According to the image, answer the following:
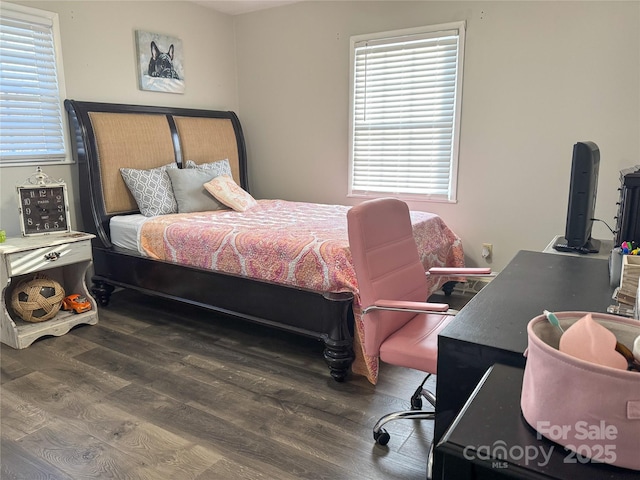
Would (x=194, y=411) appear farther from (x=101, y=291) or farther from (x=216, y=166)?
(x=216, y=166)

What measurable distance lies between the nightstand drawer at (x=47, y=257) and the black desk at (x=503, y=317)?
2.72 m

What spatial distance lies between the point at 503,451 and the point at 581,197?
1.76 m

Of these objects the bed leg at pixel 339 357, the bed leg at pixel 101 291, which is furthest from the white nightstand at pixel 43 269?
the bed leg at pixel 339 357

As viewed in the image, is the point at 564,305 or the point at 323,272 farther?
the point at 323,272

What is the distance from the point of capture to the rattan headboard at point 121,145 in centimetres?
349

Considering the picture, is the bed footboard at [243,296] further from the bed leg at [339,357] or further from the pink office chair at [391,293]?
the pink office chair at [391,293]

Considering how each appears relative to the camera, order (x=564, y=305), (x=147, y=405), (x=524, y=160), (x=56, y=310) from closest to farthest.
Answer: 1. (x=564, y=305)
2. (x=147, y=405)
3. (x=56, y=310)
4. (x=524, y=160)

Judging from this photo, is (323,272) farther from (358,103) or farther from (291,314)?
(358,103)

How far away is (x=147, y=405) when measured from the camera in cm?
226

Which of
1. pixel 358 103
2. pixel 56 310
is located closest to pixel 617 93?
pixel 358 103

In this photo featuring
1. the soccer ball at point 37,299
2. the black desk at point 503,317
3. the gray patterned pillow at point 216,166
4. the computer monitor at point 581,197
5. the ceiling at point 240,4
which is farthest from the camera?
the ceiling at point 240,4

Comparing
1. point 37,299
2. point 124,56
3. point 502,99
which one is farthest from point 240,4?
point 37,299

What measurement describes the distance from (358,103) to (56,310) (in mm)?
2900

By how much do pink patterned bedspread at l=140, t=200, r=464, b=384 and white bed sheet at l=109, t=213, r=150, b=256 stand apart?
0.07 metres
